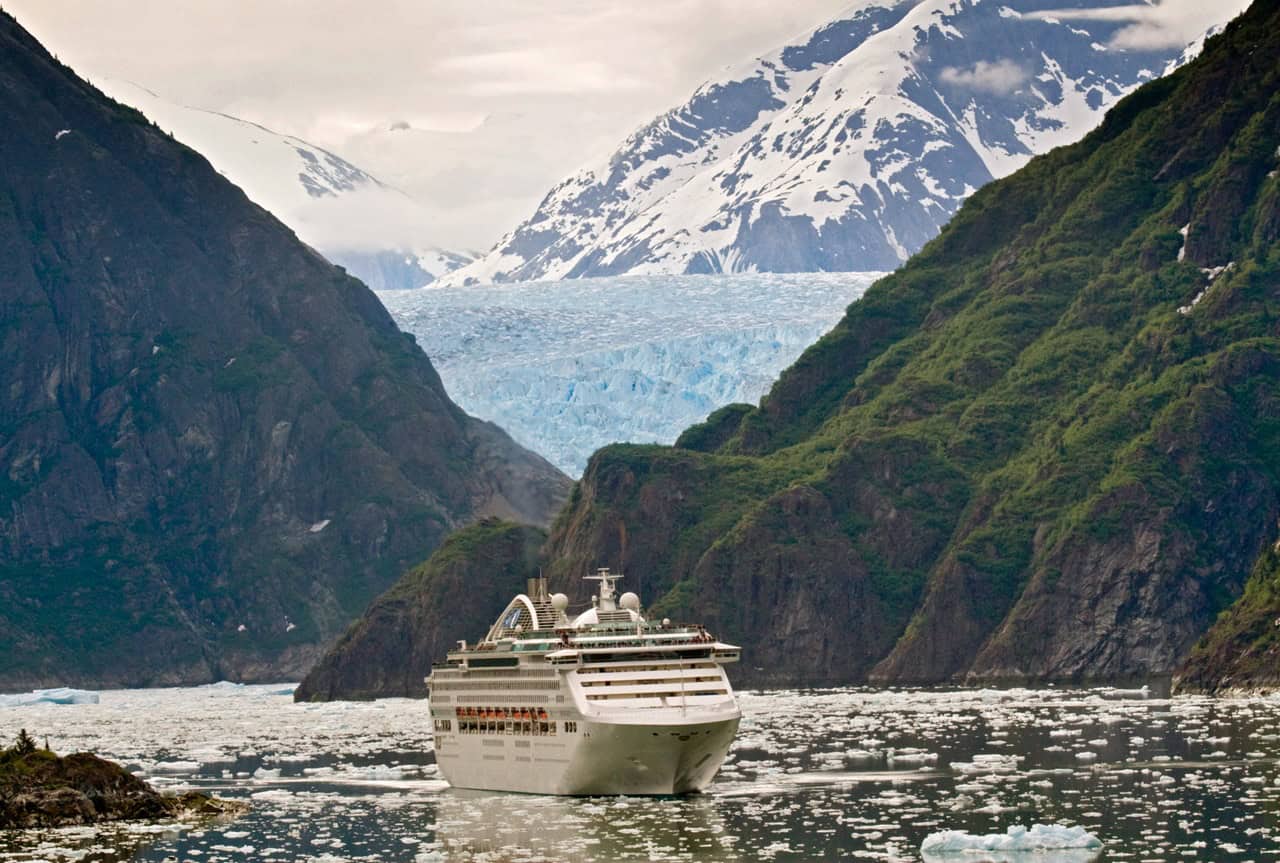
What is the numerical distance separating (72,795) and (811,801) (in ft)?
94.3

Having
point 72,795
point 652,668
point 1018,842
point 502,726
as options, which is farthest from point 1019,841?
point 72,795

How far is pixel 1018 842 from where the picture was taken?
86.7 metres

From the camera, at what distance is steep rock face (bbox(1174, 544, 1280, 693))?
566 feet

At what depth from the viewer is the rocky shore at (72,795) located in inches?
4114

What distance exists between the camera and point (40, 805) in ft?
344

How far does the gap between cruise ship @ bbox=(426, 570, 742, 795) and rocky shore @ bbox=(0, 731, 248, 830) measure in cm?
1215

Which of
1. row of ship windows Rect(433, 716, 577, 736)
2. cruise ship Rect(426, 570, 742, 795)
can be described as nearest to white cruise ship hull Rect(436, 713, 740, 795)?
cruise ship Rect(426, 570, 742, 795)

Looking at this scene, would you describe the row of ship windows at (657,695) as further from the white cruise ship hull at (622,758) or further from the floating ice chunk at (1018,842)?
the floating ice chunk at (1018,842)

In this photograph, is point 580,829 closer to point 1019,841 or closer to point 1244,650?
point 1019,841

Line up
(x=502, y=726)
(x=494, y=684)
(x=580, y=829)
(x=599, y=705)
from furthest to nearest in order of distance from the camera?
(x=494, y=684) → (x=502, y=726) → (x=599, y=705) → (x=580, y=829)

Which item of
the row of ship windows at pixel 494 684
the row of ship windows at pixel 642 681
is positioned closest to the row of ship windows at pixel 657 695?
the row of ship windows at pixel 642 681

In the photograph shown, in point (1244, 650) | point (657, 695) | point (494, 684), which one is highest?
point (1244, 650)

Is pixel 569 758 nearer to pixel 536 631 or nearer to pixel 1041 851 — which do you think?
pixel 536 631

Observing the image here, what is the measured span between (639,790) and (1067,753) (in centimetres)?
2240
